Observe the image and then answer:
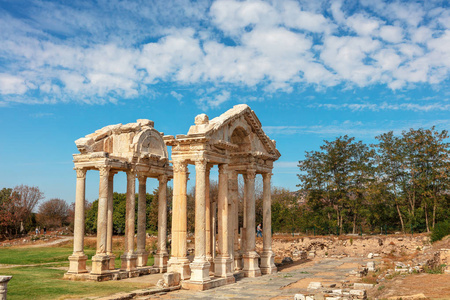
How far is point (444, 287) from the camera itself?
13055mm

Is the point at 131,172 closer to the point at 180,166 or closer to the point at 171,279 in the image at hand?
the point at 180,166

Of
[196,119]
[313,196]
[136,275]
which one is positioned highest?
[196,119]

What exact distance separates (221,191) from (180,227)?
8.90 ft

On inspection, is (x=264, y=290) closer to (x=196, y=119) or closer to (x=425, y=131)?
(x=196, y=119)

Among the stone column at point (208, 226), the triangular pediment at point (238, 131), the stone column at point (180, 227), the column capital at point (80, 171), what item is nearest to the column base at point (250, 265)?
the stone column at point (208, 226)

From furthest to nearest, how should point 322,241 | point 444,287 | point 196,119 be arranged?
point 322,241
point 196,119
point 444,287

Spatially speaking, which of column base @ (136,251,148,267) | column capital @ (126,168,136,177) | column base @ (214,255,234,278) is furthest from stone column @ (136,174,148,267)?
column base @ (214,255,234,278)

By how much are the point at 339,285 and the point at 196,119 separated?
8.99 m

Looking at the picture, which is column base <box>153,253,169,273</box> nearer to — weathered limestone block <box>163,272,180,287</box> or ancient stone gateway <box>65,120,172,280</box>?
ancient stone gateway <box>65,120,172,280</box>

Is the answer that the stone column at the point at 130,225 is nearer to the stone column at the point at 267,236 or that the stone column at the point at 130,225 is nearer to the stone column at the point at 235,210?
the stone column at the point at 235,210

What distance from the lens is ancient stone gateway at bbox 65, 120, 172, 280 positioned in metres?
18.5

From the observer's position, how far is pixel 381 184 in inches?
1510

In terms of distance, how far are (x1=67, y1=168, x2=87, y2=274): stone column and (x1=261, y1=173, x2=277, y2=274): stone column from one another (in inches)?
354

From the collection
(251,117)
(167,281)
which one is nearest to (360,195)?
(251,117)
